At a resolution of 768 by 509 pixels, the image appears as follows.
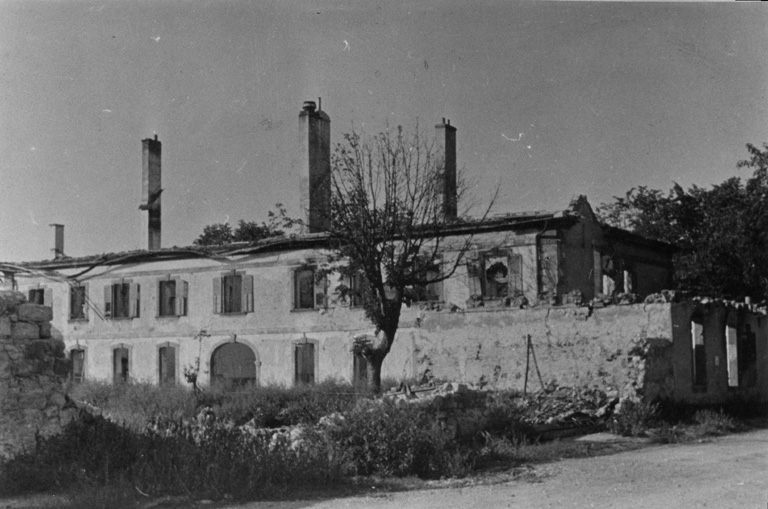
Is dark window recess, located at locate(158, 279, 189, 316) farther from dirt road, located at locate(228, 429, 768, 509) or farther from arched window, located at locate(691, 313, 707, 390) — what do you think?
dirt road, located at locate(228, 429, 768, 509)

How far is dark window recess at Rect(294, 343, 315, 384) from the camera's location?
30.0 meters

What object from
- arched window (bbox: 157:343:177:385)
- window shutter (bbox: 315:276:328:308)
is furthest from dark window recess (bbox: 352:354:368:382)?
arched window (bbox: 157:343:177:385)

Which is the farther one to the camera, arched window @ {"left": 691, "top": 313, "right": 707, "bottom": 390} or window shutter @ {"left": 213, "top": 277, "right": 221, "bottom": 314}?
window shutter @ {"left": 213, "top": 277, "right": 221, "bottom": 314}

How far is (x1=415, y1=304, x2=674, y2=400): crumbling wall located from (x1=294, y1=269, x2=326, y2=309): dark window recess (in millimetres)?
8387

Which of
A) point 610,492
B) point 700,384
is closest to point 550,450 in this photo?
point 610,492

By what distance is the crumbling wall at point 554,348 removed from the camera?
18.5 m

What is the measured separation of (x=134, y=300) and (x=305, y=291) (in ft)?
26.2

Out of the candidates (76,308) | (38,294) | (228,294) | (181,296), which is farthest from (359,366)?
(38,294)

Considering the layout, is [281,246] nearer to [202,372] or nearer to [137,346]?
[202,372]

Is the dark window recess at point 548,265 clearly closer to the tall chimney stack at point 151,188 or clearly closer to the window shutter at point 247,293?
the window shutter at point 247,293

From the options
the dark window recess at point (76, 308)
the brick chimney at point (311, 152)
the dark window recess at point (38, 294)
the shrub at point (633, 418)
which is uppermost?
the brick chimney at point (311, 152)

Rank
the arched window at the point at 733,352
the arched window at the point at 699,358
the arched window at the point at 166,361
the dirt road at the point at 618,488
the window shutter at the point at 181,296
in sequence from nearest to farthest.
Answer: the dirt road at the point at 618,488
the arched window at the point at 699,358
the arched window at the point at 733,352
the window shutter at the point at 181,296
the arched window at the point at 166,361

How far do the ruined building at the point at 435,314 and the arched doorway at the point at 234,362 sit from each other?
0.07 m

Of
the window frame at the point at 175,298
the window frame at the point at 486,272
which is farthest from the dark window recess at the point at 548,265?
the window frame at the point at 175,298
